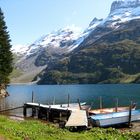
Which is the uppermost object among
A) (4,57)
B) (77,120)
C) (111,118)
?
(4,57)

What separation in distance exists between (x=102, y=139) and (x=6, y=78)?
3130 inches

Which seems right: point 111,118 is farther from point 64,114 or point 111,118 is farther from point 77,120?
point 77,120

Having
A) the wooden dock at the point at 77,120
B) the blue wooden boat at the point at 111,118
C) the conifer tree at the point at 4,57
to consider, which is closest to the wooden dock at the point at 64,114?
the wooden dock at the point at 77,120

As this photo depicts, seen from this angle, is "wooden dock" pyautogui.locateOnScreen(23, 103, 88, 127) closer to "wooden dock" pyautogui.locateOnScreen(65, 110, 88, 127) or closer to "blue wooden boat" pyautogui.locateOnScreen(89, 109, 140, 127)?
"wooden dock" pyautogui.locateOnScreen(65, 110, 88, 127)

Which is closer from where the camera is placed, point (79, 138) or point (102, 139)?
point (102, 139)

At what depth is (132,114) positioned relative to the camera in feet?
200

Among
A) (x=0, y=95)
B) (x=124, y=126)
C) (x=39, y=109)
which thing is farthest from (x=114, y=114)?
(x=0, y=95)

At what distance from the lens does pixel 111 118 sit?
2242 inches

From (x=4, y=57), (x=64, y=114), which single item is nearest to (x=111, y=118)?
(x=64, y=114)

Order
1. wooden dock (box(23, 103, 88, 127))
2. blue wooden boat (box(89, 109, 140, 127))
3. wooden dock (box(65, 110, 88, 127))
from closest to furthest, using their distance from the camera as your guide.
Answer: wooden dock (box(65, 110, 88, 127)) → wooden dock (box(23, 103, 88, 127)) → blue wooden boat (box(89, 109, 140, 127))

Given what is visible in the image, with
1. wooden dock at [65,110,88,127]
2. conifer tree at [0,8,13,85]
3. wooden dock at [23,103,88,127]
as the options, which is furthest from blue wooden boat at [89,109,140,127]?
conifer tree at [0,8,13,85]

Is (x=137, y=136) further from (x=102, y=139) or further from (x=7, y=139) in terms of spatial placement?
(x=7, y=139)

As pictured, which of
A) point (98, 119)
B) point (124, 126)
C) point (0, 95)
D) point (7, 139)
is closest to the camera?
point (7, 139)

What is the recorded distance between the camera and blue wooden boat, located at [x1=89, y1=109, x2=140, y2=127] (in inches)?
2163
